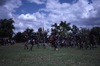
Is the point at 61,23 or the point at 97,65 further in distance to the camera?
the point at 61,23

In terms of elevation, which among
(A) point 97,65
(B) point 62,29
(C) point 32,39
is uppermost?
(B) point 62,29

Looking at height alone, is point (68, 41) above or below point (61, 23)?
below

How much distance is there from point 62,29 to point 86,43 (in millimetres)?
96565

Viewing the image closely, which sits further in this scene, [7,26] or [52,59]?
[7,26]

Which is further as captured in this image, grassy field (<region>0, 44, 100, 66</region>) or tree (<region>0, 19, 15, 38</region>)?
tree (<region>0, 19, 15, 38</region>)

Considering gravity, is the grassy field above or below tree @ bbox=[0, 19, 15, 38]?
below

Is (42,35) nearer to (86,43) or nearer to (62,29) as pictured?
(86,43)

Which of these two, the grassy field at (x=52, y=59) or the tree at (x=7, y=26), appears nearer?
the grassy field at (x=52, y=59)

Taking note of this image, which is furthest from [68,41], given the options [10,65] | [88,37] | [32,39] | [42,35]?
[10,65]

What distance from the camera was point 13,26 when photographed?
129125mm

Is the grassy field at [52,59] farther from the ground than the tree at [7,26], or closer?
closer

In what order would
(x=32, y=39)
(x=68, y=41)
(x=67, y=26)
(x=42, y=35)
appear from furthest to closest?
(x=67, y=26) → (x=68, y=41) → (x=42, y=35) → (x=32, y=39)

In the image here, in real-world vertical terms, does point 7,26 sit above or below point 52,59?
above

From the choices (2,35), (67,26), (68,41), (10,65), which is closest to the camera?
(10,65)
